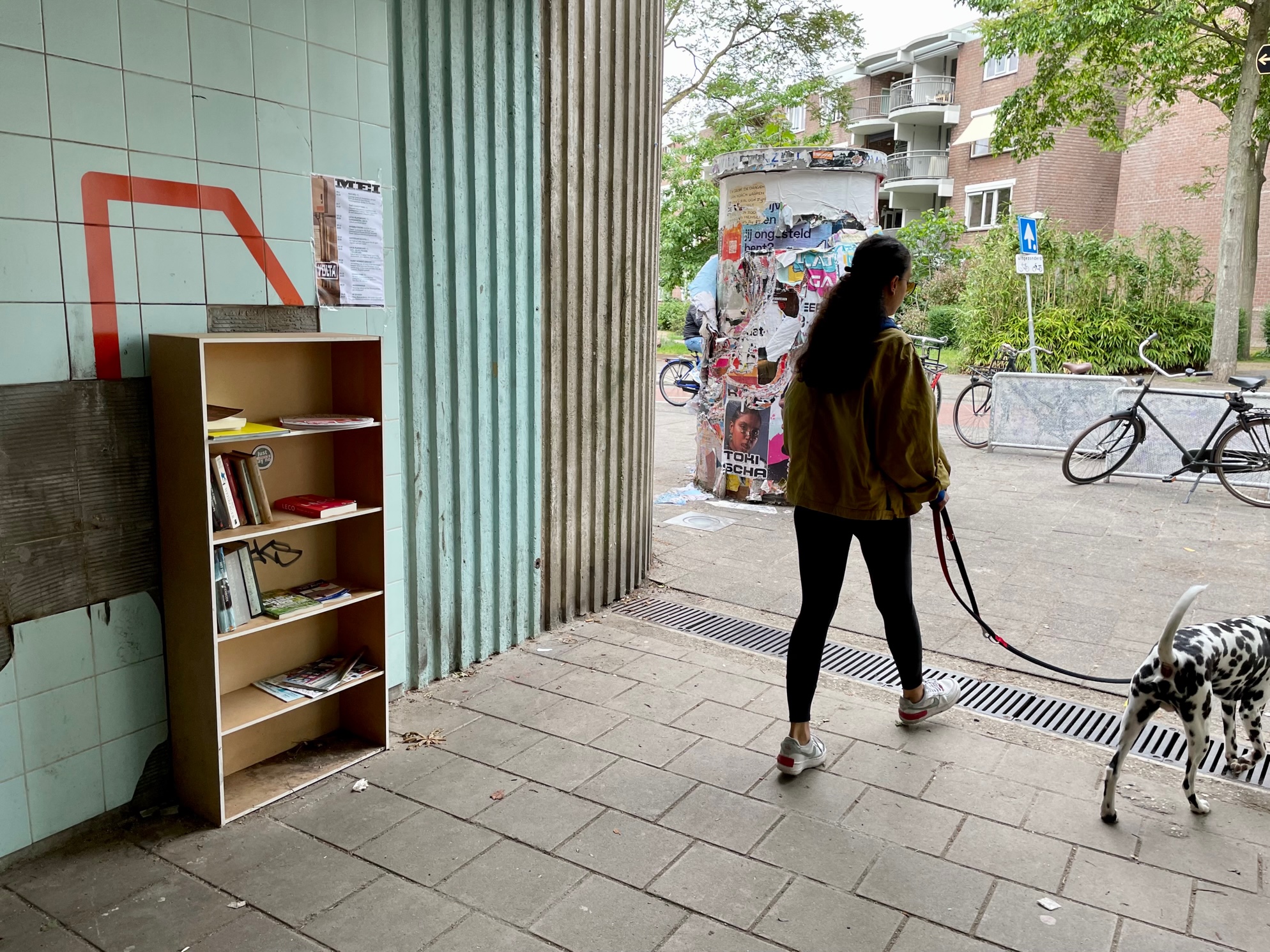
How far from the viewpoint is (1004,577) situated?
598 cm

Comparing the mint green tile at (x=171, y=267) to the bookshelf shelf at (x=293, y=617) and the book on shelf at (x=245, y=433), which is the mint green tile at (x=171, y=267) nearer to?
the book on shelf at (x=245, y=433)

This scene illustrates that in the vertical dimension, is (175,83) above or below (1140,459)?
above

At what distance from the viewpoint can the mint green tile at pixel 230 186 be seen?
10.3ft

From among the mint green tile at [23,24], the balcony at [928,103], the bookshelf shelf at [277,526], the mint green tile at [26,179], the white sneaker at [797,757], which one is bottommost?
the white sneaker at [797,757]

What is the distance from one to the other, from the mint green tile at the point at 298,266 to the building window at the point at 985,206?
89.8ft

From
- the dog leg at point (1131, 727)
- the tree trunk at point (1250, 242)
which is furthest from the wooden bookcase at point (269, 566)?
the tree trunk at point (1250, 242)

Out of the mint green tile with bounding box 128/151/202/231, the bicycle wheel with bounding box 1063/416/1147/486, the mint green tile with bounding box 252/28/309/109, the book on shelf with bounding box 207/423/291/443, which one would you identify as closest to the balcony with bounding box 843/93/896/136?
the bicycle wheel with bounding box 1063/416/1147/486

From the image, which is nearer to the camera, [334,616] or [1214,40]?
[334,616]

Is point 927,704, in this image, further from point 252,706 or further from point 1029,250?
point 1029,250

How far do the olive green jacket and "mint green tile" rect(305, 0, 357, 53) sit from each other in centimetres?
217

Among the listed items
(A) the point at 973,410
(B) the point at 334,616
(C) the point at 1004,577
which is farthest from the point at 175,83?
(A) the point at 973,410

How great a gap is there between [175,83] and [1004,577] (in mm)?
5292

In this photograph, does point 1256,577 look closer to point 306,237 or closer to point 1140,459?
point 1140,459

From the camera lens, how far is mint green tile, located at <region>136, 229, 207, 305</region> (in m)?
2.98
